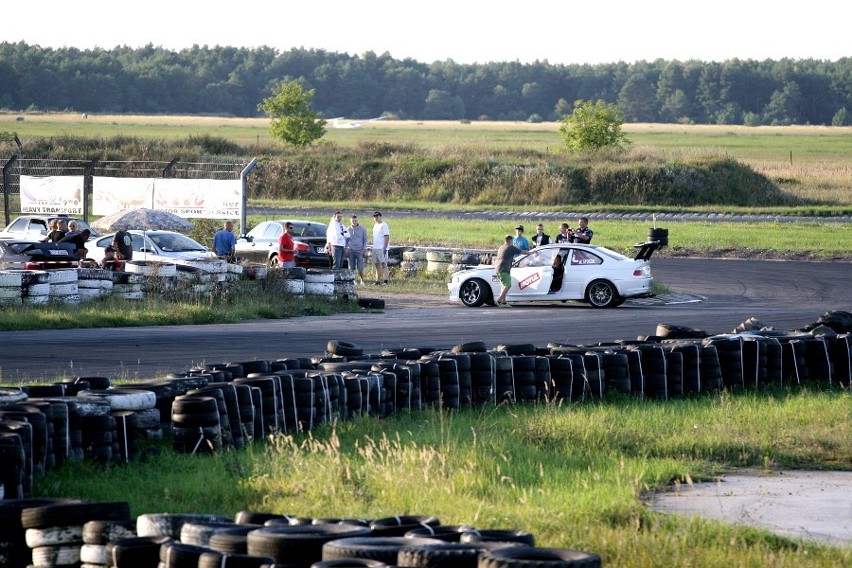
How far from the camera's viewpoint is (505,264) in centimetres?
2414

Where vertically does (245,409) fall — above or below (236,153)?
below

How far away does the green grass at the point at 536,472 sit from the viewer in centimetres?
711

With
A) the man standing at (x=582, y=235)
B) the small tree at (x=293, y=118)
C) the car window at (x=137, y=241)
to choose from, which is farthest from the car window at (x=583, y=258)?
the small tree at (x=293, y=118)

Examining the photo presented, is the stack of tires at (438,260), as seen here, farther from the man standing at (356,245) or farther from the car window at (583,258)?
the car window at (583,258)

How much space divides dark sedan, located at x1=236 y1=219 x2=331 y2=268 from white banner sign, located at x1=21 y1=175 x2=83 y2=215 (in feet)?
18.0

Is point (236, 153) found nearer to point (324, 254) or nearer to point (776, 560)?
point (324, 254)

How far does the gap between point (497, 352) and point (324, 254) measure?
1637 cm

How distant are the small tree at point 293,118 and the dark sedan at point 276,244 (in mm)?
41668

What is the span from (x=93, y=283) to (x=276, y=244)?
902 cm

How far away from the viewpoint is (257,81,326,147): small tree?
73.2 meters

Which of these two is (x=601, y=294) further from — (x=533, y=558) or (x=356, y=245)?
(x=533, y=558)

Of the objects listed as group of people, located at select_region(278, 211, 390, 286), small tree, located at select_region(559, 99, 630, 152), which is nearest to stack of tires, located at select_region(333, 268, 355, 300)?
group of people, located at select_region(278, 211, 390, 286)

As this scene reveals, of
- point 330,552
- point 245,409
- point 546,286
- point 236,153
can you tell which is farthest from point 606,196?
point 330,552

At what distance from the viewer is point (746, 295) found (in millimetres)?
26688
